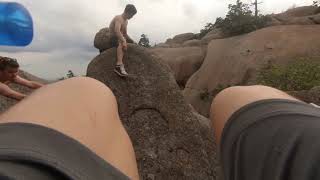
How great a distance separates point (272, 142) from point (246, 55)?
1491 centimetres

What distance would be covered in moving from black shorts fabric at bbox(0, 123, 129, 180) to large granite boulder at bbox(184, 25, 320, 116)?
44.3 ft

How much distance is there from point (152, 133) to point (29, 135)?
614 centimetres

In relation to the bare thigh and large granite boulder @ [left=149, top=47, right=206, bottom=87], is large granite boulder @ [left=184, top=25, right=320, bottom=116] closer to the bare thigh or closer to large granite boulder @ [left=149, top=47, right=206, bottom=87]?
large granite boulder @ [left=149, top=47, right=206, bottom=87]

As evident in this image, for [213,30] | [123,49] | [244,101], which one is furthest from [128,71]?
[213,30]

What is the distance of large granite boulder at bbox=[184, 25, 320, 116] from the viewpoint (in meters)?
14.4

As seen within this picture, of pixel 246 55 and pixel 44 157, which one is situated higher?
pixel 44 157

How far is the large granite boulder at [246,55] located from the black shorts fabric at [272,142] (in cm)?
1319

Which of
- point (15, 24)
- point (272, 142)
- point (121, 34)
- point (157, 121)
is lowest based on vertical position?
point (157, 121)

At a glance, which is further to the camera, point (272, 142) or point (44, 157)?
point (272, 142)

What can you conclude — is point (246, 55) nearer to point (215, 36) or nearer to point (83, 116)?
point (215, 36)

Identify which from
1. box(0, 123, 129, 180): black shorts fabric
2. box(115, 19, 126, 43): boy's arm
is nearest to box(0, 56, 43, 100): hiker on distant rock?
box(0, 123, 129, 180): black shorts fabric

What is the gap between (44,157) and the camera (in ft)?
1.53

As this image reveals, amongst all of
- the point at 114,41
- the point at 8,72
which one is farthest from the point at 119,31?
the point at 8,72

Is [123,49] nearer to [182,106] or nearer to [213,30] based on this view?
[182,106]
